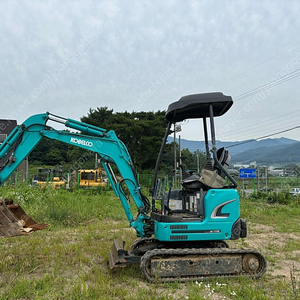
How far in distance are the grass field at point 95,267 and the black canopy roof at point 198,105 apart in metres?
2.82

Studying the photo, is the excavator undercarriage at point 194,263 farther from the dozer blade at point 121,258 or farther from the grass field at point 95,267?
the grass field at point 95,267

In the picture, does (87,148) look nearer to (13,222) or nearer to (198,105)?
(13,222)

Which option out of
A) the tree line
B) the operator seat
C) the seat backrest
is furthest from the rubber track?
the tree line

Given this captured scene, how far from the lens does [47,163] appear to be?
46.8 meters

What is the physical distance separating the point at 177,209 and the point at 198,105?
201 centimetres

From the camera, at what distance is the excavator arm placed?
5.24 metres

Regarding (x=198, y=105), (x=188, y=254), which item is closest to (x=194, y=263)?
(x=188, y=254)

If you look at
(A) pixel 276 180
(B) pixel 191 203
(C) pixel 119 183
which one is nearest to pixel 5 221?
(C) pixel 119 183

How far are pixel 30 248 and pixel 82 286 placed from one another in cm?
250

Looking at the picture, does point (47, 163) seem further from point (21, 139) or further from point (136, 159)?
point (21, 139)

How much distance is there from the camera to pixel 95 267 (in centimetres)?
525

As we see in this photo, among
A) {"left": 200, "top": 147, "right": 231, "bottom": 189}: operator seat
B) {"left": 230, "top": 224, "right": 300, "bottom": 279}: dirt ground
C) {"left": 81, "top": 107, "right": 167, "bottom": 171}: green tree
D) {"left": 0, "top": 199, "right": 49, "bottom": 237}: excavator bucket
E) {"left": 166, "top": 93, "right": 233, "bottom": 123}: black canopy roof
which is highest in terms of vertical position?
{"left": 81, "top": 107, "right": 167, "bottom": 171}: green tree

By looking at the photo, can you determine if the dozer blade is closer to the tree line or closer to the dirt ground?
the dirt ground

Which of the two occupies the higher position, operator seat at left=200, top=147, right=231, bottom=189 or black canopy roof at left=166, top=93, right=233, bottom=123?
black canopy roof at left=166, top=93, right=233, bottom=123
